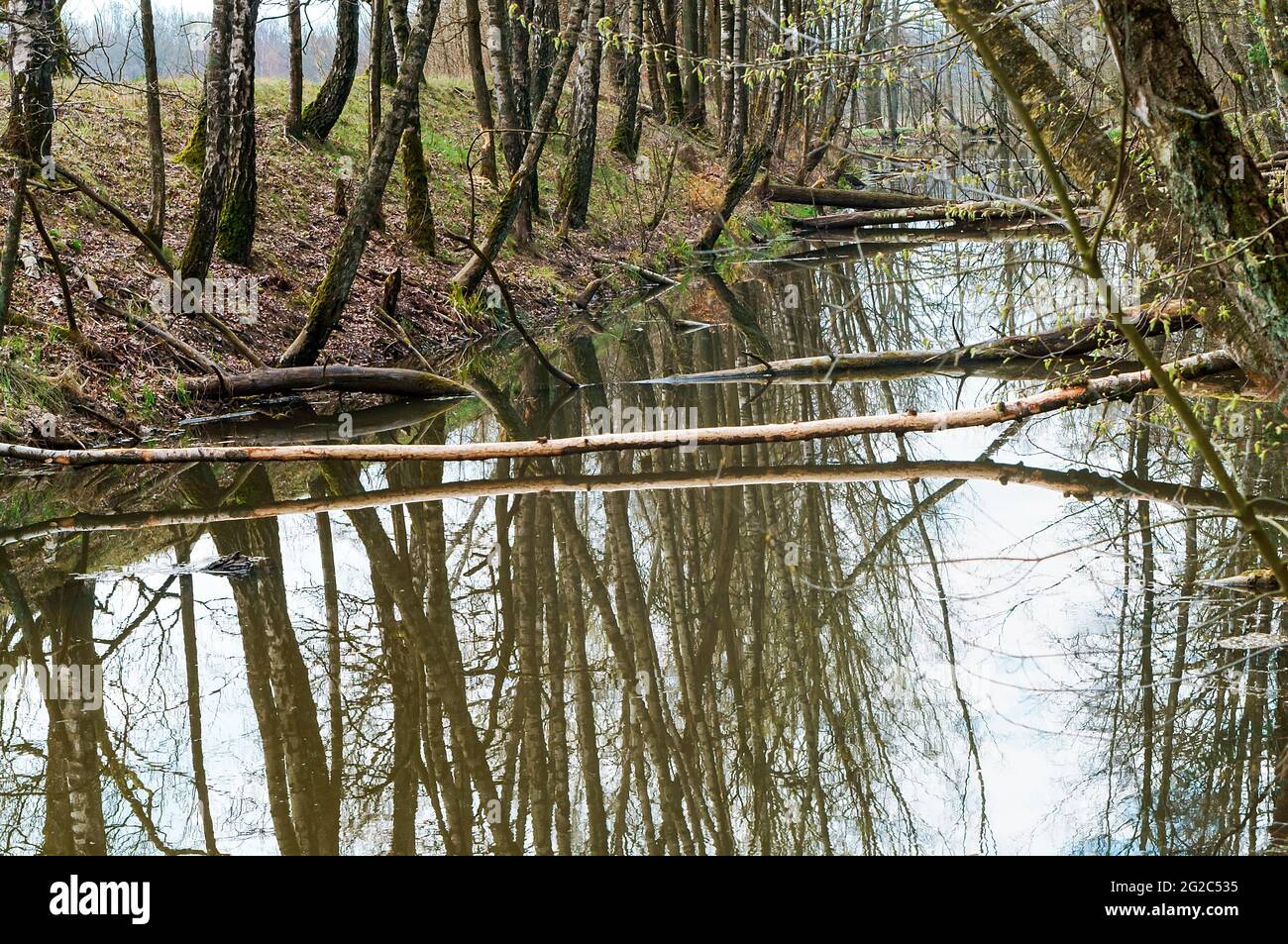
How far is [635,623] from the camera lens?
5270 mm

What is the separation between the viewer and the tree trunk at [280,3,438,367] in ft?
35.0

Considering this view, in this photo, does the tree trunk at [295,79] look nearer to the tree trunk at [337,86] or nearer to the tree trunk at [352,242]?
the tree trunk at [337,86]

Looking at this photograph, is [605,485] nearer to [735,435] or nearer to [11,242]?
[735,435]

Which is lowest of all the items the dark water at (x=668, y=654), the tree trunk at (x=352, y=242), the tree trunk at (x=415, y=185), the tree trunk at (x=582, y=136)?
the dark water at (x=668, y=654)

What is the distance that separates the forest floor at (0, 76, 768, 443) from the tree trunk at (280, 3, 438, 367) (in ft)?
1.29

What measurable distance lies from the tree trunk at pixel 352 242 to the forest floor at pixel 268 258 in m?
0.39

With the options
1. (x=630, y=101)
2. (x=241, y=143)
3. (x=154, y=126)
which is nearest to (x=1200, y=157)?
(x=241, y=143)

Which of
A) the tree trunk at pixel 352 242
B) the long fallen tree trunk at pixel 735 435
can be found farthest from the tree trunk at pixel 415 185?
the long fallen tree trunk at pixel 735 435

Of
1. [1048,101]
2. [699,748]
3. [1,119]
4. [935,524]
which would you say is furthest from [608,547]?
[1,119]

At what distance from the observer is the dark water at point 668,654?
364 centimetres

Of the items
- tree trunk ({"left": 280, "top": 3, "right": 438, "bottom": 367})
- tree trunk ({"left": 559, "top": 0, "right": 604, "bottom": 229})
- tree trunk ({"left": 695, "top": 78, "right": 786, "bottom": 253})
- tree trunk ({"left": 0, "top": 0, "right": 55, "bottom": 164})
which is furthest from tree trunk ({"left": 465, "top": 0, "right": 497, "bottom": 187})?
tree trunk ({"left": 0, "top": 0, "right": 55, "bottom": 164})

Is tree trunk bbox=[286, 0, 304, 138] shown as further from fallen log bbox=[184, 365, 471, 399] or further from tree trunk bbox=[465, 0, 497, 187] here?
fallen log bbox=[184, 365, 471, 399]

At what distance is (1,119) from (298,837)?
10916 millimetres

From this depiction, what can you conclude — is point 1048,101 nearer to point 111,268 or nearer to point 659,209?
point 111,268
